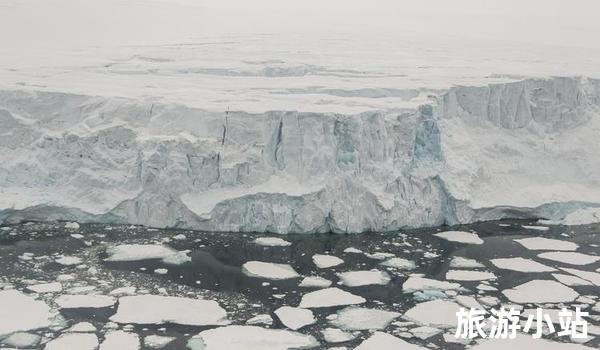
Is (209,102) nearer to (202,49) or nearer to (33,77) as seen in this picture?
(33,77)

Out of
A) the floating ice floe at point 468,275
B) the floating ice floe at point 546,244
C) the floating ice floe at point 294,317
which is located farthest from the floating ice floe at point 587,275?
the floating ice floe at point 294,317

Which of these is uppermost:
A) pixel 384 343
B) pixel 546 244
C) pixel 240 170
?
pixel 240 170

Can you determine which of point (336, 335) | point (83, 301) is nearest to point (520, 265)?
point (336, 335)

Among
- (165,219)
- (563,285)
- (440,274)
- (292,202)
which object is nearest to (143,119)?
(165,219)

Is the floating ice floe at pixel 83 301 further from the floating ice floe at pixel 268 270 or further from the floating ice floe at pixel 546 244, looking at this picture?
the floating ice floe at pixel 546 244

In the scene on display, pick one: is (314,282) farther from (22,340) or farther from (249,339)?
(22,340)

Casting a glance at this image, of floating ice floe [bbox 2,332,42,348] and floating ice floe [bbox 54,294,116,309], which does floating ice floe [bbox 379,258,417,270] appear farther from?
floating ice floe [bbox 2,332,42,348]
